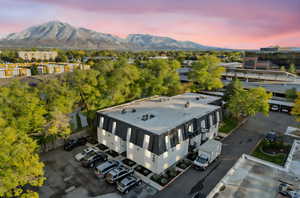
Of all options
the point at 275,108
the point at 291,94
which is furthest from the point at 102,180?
the point at 291,94

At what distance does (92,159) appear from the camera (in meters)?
21.0

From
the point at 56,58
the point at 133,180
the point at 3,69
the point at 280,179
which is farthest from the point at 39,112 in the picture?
the point at 56,58

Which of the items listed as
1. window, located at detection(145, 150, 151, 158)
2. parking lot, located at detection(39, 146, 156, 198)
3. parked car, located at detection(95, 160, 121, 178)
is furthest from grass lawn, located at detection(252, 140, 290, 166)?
parked car, located at detection(95, 160, 121, 178)

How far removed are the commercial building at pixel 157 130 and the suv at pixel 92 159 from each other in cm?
222

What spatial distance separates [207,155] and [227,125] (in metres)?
13.4

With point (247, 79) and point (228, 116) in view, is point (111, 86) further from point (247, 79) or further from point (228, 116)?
point (247, 79)

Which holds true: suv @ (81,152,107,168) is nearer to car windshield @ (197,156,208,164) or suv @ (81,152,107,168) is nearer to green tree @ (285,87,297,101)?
car windshield @ (197,156,208,164)

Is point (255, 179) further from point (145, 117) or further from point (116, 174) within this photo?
point (145, 117)

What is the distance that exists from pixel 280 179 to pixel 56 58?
474 ft

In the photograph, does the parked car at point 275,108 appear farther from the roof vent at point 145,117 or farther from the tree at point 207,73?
the roof vent at point 145,117

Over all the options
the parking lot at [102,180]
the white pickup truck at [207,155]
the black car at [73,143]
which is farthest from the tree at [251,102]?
the black car at [73,143]

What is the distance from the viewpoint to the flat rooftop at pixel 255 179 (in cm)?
1272

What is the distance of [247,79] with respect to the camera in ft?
178

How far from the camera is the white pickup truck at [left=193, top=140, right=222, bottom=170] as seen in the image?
20.5 m
